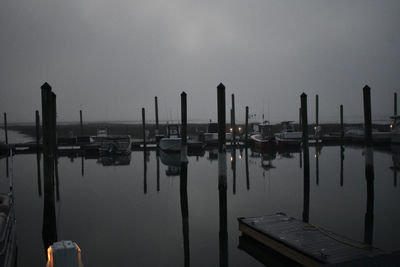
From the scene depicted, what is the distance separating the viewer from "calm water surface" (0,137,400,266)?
29.0 ft

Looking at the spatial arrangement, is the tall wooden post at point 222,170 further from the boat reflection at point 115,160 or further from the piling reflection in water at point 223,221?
the boat reflection at point 115,160

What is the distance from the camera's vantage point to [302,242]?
7156 millimetres

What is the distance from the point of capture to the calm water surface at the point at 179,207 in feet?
29.0

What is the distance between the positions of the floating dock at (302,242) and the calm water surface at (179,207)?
74 cm

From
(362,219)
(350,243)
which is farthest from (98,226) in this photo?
(362,219)

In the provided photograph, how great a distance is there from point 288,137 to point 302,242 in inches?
1255

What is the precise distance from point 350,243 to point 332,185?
10.9 m

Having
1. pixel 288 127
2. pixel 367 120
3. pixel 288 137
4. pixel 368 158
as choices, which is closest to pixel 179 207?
pixel 368 158

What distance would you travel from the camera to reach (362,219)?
36.6 feet

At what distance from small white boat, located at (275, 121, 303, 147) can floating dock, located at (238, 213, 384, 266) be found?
26.4 m

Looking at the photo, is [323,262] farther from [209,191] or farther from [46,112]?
[209,191]

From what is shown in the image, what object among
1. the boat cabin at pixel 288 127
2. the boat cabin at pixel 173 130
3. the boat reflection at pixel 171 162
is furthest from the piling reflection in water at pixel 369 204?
the boat cabin at pixel 288 127

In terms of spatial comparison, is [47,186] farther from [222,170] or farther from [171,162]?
[171,162]

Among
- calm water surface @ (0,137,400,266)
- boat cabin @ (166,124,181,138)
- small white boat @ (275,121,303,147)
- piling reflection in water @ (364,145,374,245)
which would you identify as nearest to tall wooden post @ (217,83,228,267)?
calm water surface @ (0,137,400,266)
